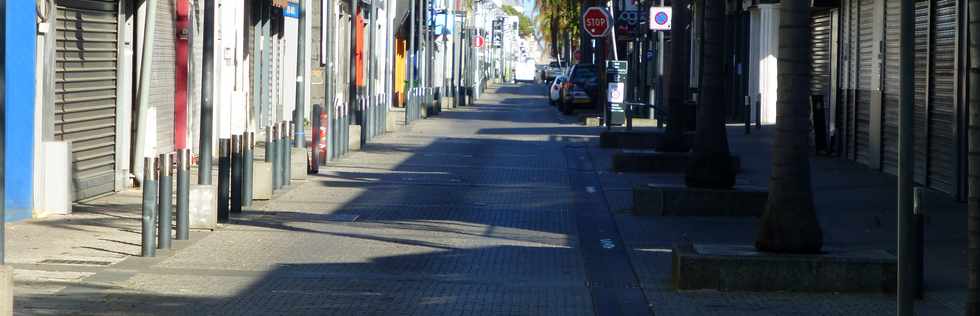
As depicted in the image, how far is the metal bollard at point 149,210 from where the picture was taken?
11.6 m

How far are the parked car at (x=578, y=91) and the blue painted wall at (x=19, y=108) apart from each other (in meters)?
35.5

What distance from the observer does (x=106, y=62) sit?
1812 centimetres

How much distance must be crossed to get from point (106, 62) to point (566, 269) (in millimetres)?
8330

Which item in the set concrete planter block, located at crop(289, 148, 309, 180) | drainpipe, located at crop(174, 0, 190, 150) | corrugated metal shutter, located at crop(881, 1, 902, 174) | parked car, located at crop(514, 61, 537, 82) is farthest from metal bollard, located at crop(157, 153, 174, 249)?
parked car, located at crop(514, 61, 537, 82)

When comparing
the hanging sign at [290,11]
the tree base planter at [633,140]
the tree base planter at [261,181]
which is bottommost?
the tree base planter at [261,181]

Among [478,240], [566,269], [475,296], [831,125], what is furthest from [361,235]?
[831,125]

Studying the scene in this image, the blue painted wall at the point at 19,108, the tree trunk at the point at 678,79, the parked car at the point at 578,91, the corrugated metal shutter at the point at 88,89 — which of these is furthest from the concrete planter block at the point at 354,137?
the parked car at the point at 578,91

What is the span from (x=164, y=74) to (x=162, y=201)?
1009 cm

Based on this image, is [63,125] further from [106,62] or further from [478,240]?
[478,240]

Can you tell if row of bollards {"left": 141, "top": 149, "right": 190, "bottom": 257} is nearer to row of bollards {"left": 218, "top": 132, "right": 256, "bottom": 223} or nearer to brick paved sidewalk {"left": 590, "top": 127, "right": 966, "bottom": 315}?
row of bollards {"left": 218, "top": 132, "right": 256, "bottom": 223}

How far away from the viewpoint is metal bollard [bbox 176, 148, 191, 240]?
12680 millimetres

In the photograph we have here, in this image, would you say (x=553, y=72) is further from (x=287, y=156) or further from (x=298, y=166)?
(x=287, y=156)

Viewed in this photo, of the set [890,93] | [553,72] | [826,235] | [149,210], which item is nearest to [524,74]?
[553,72]

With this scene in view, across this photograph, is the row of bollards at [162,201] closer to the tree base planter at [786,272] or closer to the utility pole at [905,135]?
the tree base planter at [786,272]
